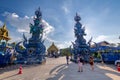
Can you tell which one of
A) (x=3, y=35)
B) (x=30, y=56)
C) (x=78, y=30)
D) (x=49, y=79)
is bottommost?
(x=49, y=79)

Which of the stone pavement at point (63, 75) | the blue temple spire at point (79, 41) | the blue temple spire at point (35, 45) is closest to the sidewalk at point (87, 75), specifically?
the stone pavement at point (63, 75)

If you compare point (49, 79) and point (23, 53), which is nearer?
point (49, 79)

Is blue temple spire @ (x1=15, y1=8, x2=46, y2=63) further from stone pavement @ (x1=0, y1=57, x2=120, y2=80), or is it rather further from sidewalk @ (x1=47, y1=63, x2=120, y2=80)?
sidewalk @ (x1=47, y1=63, x2=120, y2=80)

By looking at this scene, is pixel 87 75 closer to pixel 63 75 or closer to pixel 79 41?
pixel 63 75

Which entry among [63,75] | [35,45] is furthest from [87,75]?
[35,45]

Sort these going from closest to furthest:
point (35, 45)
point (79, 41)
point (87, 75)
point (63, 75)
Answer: point (87, 75) → point (63, 75) → point (35, 45) → point (79, 41)

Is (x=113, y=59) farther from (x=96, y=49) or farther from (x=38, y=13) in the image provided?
(x=38, y=13)

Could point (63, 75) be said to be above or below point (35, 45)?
below

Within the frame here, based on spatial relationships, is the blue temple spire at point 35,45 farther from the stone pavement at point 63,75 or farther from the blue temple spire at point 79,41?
the stone pavement at point 63,75

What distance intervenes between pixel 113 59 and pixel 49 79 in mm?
20040

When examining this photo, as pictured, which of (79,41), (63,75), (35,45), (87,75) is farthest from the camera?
(79,41)

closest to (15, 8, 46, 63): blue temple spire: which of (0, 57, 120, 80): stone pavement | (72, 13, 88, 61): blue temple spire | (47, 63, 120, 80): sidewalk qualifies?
(72, 13, 88, 61): blue temple spire

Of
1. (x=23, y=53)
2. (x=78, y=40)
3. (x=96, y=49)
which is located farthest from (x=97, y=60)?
(x=23, y=53)

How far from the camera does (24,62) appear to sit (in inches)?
1167
